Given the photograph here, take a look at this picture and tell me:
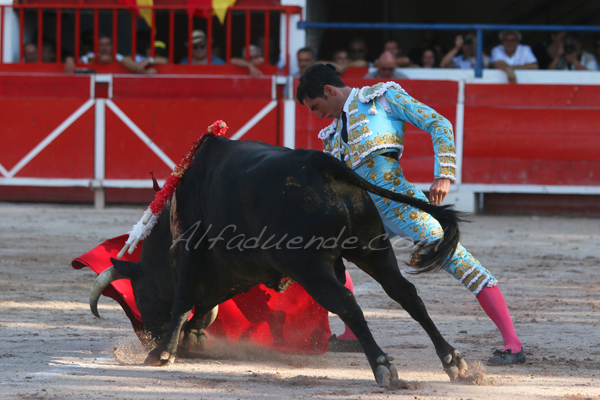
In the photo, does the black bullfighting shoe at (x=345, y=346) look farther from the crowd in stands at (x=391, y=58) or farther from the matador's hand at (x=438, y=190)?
the crowd in stands at (x=391, y=58)

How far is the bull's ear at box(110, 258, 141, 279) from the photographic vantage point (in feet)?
9.68

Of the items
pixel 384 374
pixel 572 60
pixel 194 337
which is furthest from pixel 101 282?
pixel 572 60

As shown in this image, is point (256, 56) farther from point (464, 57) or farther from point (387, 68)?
point (464, 57)

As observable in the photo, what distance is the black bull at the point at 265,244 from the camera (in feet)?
7.53

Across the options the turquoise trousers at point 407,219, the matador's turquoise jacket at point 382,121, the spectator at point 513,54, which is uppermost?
the spectator at point 513,54

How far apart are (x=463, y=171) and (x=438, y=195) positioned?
5.57 m

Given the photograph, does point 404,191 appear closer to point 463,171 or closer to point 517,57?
point 463,171

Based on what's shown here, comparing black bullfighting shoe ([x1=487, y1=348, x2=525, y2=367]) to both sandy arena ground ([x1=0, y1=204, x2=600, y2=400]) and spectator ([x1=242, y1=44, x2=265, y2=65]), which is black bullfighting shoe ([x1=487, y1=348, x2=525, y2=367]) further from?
spectator ([x1=242, y1=44, x2=265, y2=65])

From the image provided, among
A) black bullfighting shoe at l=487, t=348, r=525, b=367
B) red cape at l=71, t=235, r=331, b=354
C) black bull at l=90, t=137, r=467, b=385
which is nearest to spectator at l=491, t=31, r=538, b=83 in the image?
red cape at l=71, t=235, r=331, b=354

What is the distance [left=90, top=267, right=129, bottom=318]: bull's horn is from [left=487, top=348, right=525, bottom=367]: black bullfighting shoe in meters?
1.47

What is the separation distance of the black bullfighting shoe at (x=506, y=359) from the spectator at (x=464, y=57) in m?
5.91

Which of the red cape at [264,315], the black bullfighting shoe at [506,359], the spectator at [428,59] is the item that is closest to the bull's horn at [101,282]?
the red cape at [264,315]

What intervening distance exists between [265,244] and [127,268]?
0.84 m

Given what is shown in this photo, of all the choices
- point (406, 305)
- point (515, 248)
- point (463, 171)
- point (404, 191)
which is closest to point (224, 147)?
point (404, 191)
